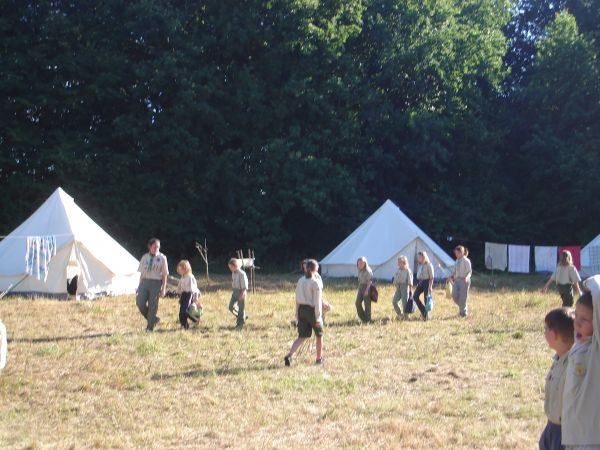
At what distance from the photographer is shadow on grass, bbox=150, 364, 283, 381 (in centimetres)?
992

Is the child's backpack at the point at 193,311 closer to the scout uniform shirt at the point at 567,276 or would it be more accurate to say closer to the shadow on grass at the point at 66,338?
the shadow on grass at the point at 66,338

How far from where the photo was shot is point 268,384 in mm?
9352

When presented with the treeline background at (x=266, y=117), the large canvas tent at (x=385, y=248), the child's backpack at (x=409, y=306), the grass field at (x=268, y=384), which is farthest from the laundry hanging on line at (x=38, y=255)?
the treeline background at (x=266, y=117)

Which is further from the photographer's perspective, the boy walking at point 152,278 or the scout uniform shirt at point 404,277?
the scout uniform shirt at point 404,277

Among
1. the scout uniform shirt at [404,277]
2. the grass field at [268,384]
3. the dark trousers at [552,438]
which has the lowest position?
the grass field at [268,384]

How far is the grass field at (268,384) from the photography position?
7.32m

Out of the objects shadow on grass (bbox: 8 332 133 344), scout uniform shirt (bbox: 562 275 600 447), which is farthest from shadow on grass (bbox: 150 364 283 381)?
scout uniform shirt (bbox: 562 275 600 447)

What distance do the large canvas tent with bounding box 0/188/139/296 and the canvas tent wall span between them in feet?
51.7

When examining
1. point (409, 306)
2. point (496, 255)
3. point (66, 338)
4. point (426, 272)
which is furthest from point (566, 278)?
point (496, 255)

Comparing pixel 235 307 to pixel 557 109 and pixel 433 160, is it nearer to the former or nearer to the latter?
pixel 433 160

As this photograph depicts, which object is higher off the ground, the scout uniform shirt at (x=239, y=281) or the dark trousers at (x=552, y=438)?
the scout uniform shirt at (x=239, y=281)

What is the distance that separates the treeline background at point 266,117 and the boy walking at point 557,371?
24.8 meters

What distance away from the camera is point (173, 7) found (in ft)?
102

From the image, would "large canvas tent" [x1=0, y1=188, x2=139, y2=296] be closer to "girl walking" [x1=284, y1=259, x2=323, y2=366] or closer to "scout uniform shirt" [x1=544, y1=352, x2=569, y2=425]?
"girl walking" [x1=284, y1=259, x2=323, y2=366]
